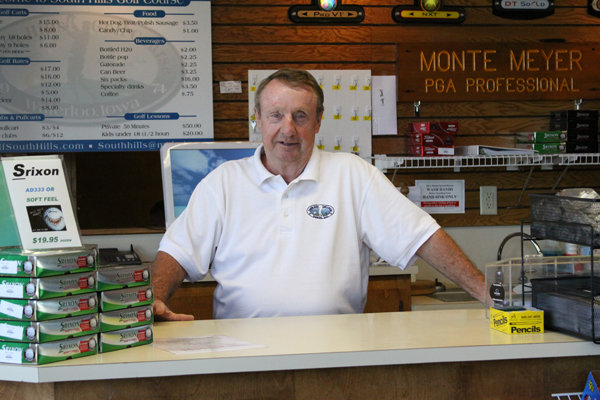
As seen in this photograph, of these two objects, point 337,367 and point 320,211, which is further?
point 320,211

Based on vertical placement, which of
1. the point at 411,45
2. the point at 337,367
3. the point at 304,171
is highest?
the point at 411,45

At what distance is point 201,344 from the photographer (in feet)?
6.06

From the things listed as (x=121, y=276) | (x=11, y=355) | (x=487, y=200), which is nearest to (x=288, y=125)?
(x=121, y=276)

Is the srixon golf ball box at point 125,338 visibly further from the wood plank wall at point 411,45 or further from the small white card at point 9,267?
the wood plank wall at point 411,45

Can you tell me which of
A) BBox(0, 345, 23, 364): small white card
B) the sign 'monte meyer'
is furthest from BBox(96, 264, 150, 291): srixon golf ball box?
the sign 'monte meyer'

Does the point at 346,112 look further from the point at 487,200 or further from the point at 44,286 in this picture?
the point at 44,286

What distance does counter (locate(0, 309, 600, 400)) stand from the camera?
5.52ft

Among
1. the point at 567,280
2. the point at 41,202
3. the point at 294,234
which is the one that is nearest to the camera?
the point at 41,202

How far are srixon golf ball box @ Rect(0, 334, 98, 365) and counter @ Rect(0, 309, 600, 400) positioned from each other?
0.06 ft

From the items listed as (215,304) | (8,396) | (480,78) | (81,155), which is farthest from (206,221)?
(81,155)

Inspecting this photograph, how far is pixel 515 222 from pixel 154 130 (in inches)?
86.8

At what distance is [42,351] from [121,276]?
27 cm

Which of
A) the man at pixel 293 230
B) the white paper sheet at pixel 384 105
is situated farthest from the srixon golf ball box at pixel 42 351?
the white paper sheet at pixel 384 105

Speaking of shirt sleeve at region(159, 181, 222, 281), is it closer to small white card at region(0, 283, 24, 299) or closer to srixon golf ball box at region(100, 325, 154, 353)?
srixon golf ball box at region(100, 325, 154, 353)
